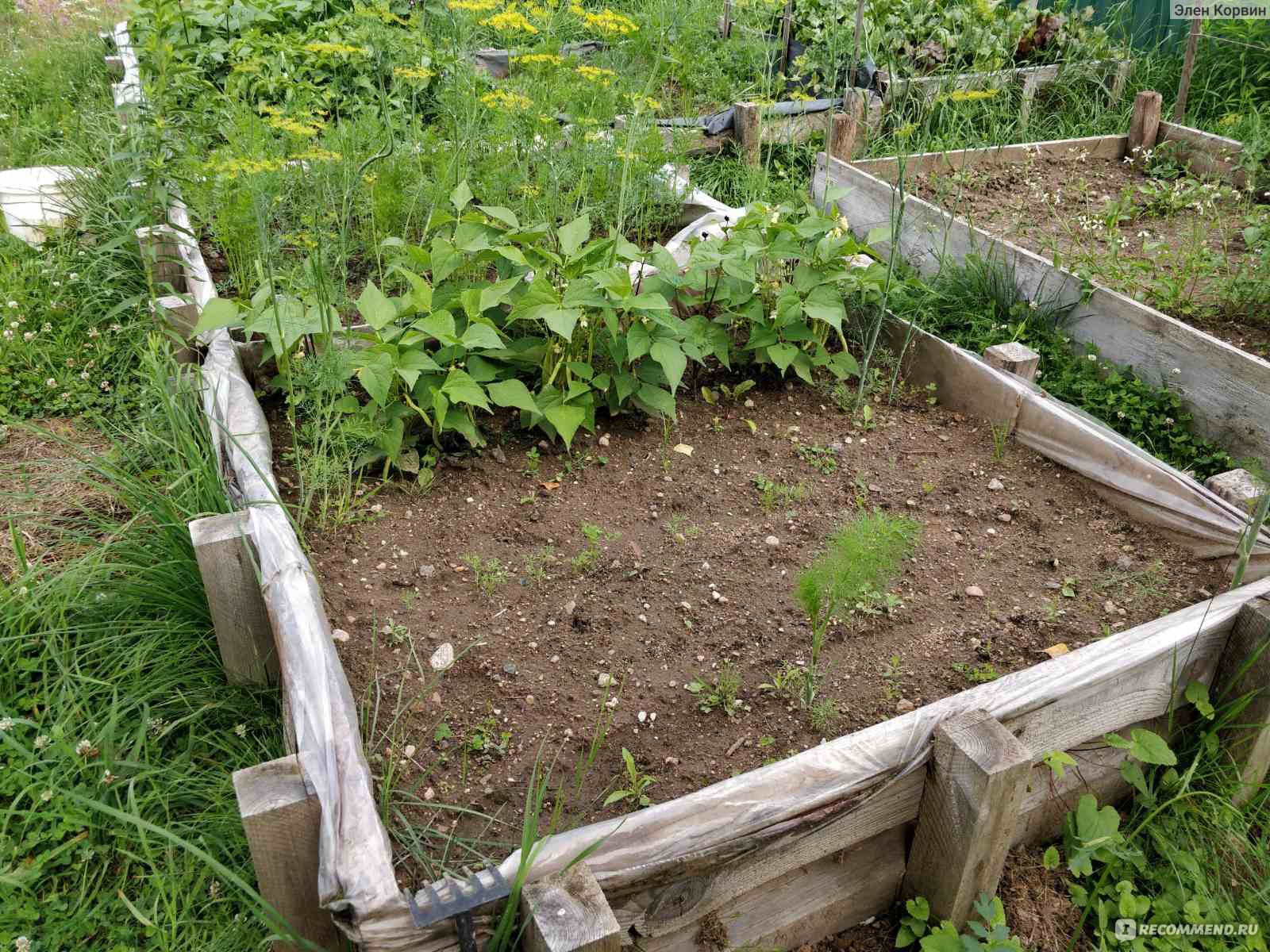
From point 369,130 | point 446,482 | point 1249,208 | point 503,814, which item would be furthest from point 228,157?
point 1249,208

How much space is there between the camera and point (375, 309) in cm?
272

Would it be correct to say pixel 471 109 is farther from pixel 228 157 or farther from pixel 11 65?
pixel 11 65

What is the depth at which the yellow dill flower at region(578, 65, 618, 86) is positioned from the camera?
143 inches

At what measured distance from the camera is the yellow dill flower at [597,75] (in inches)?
143

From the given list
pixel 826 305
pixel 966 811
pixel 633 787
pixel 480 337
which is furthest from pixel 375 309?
pixel 966 811

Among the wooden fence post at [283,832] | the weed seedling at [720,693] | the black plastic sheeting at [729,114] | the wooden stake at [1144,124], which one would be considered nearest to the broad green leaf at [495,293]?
the weed seedling at [720,693]

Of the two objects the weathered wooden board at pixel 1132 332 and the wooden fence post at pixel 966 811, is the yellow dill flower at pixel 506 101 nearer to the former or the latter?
the weathered wooden board at pixel 1132 332

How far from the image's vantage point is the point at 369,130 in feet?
12.9

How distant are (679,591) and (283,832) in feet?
3.85

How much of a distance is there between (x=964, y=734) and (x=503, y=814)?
89 centimetres

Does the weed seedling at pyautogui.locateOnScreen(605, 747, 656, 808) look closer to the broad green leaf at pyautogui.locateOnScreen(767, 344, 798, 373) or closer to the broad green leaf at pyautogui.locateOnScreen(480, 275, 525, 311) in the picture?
the broad green leaf at pyautogui.locateOnScreen(480, 275, 525, 311)

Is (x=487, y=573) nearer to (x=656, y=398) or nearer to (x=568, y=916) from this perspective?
(x=656, y=398)

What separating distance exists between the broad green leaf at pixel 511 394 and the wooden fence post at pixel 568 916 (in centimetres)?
153

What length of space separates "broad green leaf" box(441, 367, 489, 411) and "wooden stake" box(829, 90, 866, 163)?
2.84 metres
